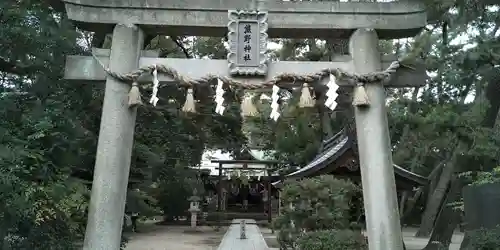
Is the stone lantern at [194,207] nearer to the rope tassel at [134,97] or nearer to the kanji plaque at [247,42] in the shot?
the rope tassel at [134,97]

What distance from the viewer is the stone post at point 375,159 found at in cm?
632

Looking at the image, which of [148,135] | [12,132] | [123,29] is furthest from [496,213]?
[148,135]

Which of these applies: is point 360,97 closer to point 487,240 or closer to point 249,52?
point 249,52

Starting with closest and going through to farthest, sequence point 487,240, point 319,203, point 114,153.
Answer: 1. point 487,240
2. point 114,153
3. point 319,203

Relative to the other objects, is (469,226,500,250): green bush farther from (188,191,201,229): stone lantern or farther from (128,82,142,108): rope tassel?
(188,191,201,229): stone lantern

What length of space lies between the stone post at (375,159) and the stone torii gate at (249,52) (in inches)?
0.5

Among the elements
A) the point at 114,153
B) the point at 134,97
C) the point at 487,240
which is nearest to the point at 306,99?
the point at 134,97

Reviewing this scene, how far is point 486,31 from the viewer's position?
1039 cm

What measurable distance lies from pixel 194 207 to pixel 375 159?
20.5m

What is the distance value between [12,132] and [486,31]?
9.63 m

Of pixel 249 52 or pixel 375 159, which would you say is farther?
pixel 249 52

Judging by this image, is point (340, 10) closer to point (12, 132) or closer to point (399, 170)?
point (12, 132)

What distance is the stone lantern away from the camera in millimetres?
25375

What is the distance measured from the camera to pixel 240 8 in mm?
6758
